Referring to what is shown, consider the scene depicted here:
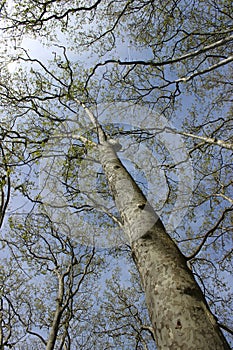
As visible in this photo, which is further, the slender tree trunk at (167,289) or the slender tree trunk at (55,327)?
the slender tree trunk at (55,327)

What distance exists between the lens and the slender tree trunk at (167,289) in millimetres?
1375

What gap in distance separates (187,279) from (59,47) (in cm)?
688

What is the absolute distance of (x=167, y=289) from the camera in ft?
5.51

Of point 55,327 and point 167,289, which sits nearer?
point 167,289

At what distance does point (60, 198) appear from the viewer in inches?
318

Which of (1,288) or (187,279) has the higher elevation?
(1,288)

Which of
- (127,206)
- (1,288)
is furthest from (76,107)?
(1,288)

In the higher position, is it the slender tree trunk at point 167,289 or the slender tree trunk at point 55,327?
the slender tree trunk at point 55,327

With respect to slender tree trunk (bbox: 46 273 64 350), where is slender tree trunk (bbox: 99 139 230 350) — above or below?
below

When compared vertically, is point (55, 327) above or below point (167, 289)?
above

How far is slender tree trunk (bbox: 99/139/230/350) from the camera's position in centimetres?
138

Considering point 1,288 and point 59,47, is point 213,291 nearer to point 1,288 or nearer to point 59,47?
point 1,288

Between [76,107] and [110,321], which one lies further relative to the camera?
[110,321]

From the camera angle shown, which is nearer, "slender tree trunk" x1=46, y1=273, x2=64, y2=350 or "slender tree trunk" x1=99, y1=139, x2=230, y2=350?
"slender tree trunk" x1=99, y1=139, x2=230, y2=350
